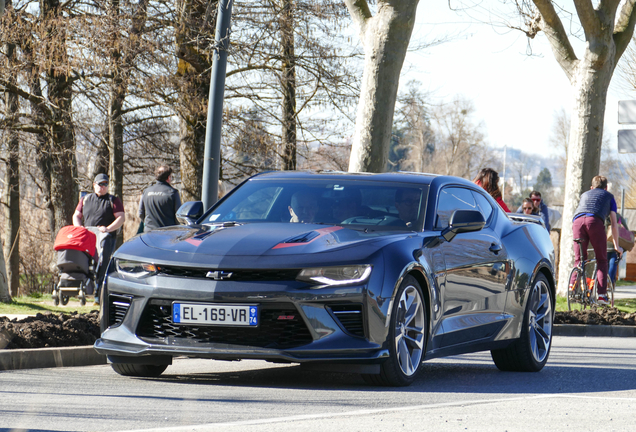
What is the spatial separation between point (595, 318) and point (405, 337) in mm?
7263

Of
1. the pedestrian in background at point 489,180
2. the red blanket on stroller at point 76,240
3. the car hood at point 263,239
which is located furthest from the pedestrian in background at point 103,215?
the car hood at point 263,239

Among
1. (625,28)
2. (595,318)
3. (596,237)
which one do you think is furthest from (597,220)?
(625,28)

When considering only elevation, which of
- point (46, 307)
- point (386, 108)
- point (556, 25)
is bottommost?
point (46, 307)

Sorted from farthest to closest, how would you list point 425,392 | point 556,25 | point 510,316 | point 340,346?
1. point 556,25
2. point 510,316
3. point 425,392
4. point 340,346

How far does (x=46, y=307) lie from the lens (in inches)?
541

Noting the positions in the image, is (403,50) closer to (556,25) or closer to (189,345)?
(556,25)

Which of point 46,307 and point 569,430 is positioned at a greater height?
point 569,430

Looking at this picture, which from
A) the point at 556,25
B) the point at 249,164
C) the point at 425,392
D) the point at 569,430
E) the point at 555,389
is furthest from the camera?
the point at 249,164

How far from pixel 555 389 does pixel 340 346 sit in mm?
1853

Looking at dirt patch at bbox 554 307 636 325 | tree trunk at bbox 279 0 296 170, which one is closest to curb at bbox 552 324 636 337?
dirt patch at bbox 554 307 636 325

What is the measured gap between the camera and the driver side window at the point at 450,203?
7364 mm

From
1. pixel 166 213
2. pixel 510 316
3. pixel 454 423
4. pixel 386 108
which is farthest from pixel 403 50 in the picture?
pixel 454 423

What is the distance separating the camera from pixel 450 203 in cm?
769

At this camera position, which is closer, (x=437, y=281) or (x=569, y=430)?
(x=569, y=430)
